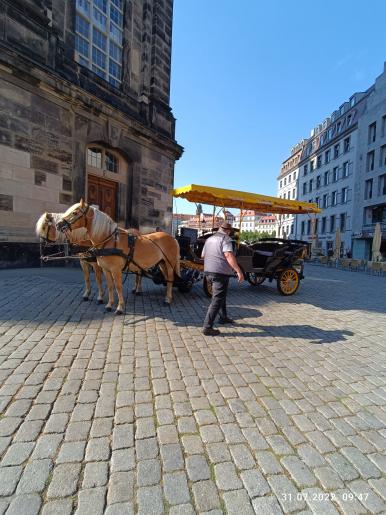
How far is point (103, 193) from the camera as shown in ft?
38.3

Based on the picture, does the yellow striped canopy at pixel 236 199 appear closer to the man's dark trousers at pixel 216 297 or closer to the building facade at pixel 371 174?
the man's dark trousers at pixel 216 297

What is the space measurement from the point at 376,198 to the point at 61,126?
110ft

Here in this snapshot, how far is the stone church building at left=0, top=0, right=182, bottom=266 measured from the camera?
801 centimetres

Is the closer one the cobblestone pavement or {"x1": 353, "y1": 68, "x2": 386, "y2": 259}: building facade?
the cobblestone pavement

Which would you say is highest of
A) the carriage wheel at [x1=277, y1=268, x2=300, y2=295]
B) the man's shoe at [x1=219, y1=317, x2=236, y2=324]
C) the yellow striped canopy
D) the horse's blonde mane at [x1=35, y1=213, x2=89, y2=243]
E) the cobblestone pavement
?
the yellow striped canopy

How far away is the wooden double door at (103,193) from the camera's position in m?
11.2

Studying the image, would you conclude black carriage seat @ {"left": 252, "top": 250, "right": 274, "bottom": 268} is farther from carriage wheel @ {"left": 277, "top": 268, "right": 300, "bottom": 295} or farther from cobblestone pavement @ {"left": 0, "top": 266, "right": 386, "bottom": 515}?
cobblestone pavement @ {"left": 0, "top": 266, "right": 386, "bottom": 515}

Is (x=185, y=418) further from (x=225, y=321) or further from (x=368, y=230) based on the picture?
(x=368, y=230)

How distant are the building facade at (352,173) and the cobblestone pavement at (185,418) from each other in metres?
23.6

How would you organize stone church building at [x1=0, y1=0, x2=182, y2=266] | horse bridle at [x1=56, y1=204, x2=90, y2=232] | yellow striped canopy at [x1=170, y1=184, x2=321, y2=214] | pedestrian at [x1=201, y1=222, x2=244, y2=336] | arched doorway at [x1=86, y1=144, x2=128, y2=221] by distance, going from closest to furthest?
1. pedestrian at [x1=201, y1=222, x2=244, y2=336]
2. horse bridle at [x1=56, y1=204, x2=90, y2=232]
3. yellow striped canopy at [x1=170, y1=184, x2=321, y2=214]
4. stone church building at [x1=0, y1=0, x2=182, y2=266]
5. arched doorway at [x1=86, y1=144, x2=128, y2=221]

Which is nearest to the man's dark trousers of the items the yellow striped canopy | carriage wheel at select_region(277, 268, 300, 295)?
the yellow striped canopy

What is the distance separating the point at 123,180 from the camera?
12.4 meters

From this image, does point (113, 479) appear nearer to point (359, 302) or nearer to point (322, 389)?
point (322, 389)

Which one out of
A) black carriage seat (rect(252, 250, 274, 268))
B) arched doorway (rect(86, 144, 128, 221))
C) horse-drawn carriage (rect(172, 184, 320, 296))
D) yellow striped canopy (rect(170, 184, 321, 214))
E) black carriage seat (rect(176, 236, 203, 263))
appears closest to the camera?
yellow striped canopy (rect(170, 184, 321, 214))
